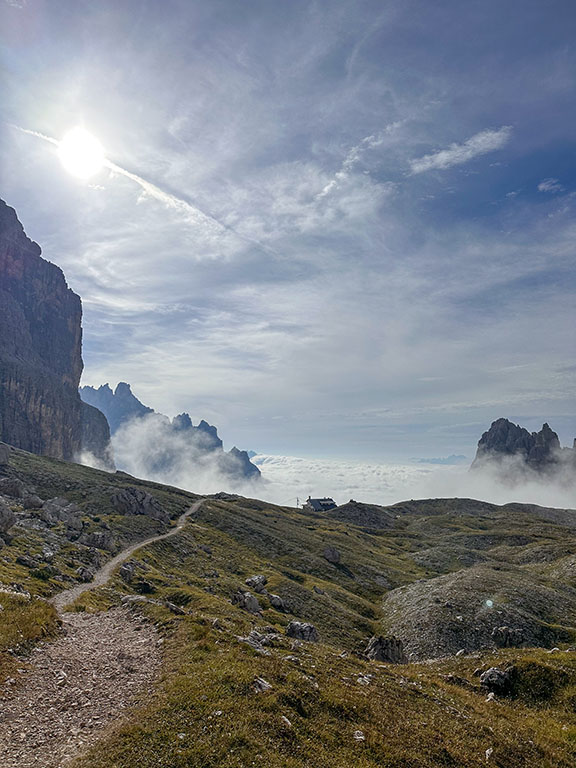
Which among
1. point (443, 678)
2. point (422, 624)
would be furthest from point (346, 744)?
point (422, 624)

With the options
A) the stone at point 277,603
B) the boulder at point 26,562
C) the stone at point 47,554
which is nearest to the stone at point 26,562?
the boulder at point 26,562

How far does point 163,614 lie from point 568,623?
70.4 metres

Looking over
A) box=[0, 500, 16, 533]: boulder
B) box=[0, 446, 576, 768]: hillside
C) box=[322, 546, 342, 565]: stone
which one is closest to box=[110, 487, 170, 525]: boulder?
box=[0, 446, 576, 768]: hillside

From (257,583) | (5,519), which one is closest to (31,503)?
(5,519)

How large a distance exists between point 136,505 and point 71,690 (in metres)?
103

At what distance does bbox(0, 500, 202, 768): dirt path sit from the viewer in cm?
1519

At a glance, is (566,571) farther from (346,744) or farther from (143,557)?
(346,744)

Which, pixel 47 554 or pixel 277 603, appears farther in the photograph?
pixel 277 603

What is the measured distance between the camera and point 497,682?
31.9 meters

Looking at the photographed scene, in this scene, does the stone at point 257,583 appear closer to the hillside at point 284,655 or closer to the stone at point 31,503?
the hillside at point 284,655

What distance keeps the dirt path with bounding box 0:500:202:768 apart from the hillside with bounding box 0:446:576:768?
267 millimetres

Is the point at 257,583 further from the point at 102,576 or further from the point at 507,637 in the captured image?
the point at 507,637

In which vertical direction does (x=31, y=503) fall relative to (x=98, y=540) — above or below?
above

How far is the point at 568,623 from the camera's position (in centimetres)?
6806
